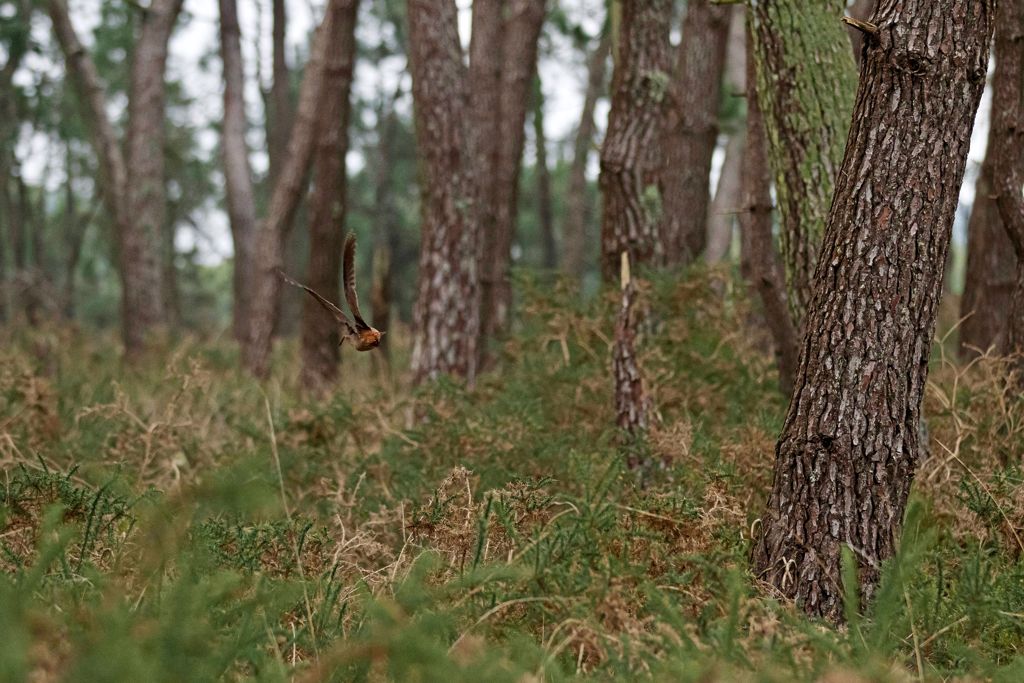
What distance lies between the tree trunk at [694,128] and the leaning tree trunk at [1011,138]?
150 inches

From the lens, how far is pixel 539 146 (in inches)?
486

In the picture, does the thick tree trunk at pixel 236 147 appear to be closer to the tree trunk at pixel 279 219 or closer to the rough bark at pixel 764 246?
the tree trunk at pixel 279 219

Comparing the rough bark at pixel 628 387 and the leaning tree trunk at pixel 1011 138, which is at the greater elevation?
the leaning tree trunk at pixel 1011 138

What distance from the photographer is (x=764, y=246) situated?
5953 mm

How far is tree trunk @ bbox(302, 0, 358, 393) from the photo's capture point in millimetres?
9734

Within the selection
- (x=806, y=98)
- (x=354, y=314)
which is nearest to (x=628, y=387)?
(x=806, y=98)

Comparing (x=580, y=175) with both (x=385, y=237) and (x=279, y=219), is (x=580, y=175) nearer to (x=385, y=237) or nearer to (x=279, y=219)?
(x=279, y=219)

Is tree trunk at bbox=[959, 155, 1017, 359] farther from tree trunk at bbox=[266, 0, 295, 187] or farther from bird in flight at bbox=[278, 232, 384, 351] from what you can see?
tree trunk at bbox=[266, 0, 295, 187]

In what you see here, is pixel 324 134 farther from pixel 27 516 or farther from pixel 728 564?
pixel 728 564

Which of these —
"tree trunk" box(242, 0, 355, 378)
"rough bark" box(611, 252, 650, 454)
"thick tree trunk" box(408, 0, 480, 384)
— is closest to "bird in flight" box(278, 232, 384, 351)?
"rough bark" box(611, 252, 650, 454)

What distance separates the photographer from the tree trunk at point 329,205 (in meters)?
9.73

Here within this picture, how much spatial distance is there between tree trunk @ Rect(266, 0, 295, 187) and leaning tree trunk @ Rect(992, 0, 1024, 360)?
32.6 feet

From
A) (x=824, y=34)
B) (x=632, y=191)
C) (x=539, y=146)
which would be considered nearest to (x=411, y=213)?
(x=539, y=146)

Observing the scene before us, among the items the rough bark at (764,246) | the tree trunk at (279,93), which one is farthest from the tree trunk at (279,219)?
the rough bark at (764,246)
